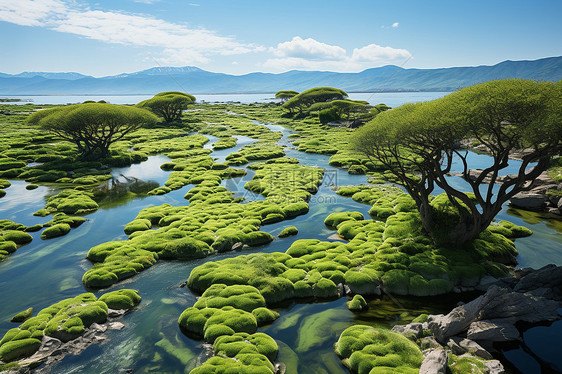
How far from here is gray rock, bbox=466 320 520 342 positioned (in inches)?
690

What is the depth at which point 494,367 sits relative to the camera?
15211 millimetres

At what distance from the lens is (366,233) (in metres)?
32.2

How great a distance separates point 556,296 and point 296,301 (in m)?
17.3

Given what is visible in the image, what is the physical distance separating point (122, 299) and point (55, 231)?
1957 centimetres

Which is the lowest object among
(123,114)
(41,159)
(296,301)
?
(296,301)

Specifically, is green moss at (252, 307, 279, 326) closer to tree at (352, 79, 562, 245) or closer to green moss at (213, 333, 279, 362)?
green moss at (213, 333, 279, 362)

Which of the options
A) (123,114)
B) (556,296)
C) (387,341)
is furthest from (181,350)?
(123,114)

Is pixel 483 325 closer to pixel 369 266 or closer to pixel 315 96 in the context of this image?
pixel 369 266

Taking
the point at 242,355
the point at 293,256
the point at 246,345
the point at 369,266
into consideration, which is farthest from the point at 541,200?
the point at 242,355

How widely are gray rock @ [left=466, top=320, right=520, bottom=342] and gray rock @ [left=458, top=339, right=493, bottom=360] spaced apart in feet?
1.97

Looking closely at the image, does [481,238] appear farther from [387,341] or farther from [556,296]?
[387,341]

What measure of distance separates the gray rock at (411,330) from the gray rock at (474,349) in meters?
2.03

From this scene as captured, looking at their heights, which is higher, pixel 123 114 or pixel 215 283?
pixel 123 114

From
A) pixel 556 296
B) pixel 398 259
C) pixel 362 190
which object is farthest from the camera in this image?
pixel 362 190
